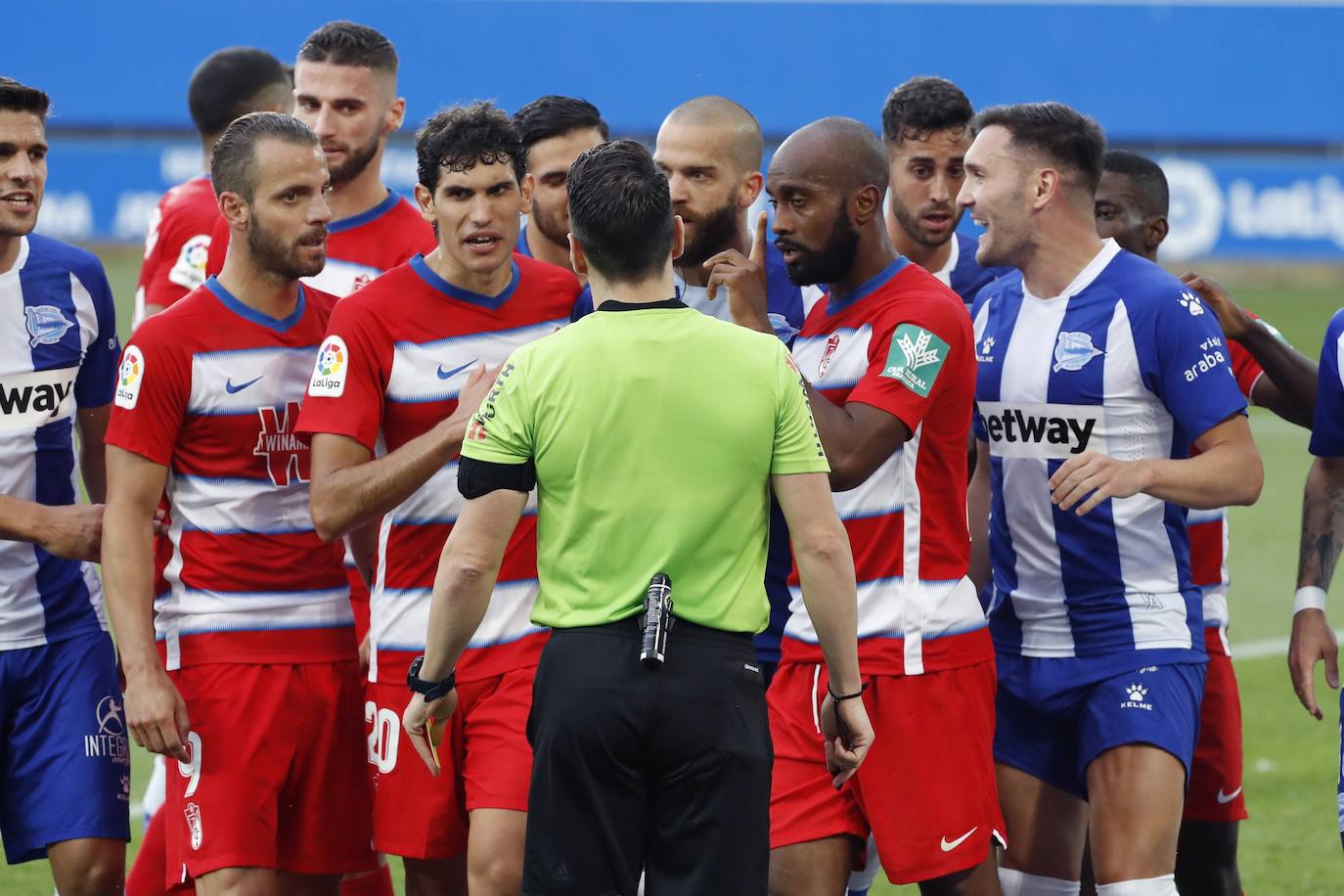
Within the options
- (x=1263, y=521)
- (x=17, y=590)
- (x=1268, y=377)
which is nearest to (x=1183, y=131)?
(x=1263, y=521)

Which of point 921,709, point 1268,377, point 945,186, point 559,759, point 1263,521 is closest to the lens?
point 559,759

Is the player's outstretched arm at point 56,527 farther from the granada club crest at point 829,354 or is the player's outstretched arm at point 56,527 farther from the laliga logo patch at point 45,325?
the granada club crest at point 829,354

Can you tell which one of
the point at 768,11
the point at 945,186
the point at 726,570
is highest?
the point at 768,11

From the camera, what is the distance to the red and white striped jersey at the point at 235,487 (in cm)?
533

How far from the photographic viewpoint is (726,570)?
437 cm

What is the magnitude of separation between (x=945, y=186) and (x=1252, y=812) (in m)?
3.53

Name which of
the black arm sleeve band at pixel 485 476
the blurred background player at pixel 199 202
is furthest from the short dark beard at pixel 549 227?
the black arm sleeve band at pixel 485 476

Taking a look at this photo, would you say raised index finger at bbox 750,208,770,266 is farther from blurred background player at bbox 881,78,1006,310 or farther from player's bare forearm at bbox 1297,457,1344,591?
player's bare forearm at bbox 1297,457,1344,591

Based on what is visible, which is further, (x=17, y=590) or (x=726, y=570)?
(x=17, y=590)

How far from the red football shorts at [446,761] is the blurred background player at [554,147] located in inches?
75.0

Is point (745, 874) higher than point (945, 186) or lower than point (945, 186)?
lower

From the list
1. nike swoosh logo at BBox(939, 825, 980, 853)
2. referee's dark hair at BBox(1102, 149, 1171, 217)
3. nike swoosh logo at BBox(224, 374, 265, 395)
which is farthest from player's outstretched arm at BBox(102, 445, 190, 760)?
referee's dark hair at BBox(1102, 149, 1171, 217)

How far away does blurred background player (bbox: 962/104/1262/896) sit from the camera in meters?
5.31

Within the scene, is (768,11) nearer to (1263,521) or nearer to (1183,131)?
(1183,131)
